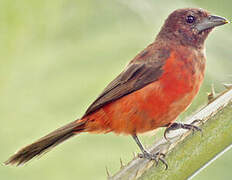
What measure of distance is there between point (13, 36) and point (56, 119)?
0.71 meters

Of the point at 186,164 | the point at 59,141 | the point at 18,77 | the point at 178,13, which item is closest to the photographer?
the point at 186,164

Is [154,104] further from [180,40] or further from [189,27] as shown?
[189,27]

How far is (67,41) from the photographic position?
2463 millimetres

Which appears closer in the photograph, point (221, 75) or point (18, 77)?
point (221, 75)

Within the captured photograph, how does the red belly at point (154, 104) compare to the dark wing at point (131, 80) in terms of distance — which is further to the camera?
the dark wing at point (131, 80)

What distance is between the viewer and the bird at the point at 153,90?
3158mm

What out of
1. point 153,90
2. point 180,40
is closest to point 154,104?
point 153,90

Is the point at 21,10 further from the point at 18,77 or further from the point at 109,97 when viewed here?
the point at 109,97

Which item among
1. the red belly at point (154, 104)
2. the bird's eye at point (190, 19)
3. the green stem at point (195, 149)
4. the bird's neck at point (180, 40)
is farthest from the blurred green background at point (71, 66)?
the bird's eye at point (190, 19)

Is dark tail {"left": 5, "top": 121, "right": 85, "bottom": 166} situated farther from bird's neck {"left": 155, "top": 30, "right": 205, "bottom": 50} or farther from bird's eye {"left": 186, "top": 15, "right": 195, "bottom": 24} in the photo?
bird's eye {"left": 186, "top": 15, "right": 195, "bottom": 24}

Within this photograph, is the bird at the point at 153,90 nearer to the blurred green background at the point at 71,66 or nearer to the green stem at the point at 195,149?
the blurred green background at the point at 71,66

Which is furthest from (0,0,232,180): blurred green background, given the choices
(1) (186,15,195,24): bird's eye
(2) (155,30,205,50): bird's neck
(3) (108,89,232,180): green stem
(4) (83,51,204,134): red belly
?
(1) (186,15,195,24): bird's eye

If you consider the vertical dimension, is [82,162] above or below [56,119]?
below

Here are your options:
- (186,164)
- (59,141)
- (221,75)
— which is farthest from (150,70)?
(186,164)
